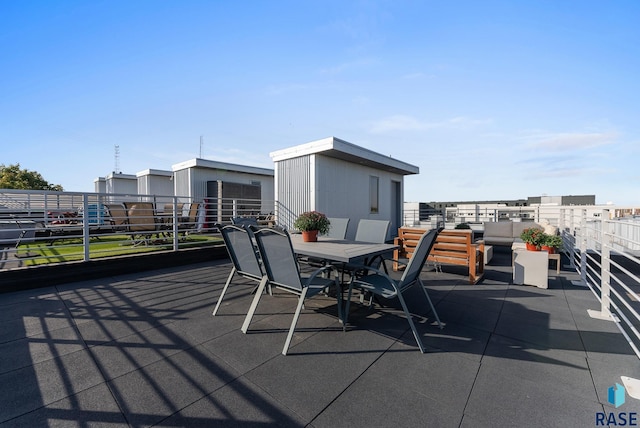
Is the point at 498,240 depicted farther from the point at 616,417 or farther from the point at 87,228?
the point at 87,228

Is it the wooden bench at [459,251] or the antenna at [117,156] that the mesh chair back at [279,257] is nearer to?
the wooden bench at [459,251]

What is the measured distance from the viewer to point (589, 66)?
537 cm

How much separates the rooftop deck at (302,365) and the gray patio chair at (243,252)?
18.0 inches

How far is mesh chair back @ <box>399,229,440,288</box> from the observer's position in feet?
7.39

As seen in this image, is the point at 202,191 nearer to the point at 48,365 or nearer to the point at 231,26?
the point at 231,26

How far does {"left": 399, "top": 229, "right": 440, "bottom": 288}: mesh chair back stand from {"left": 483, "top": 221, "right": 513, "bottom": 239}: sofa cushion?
5.77 metres

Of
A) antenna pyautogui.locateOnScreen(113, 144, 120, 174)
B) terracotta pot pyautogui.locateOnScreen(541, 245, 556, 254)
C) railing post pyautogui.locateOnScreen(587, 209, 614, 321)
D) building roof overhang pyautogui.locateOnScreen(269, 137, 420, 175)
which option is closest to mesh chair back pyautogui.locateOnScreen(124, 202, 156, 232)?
building roof overhang pyautogui.locateOnScreen(269, 137, 420, 175)

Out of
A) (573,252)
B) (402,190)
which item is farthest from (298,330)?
(402,190)

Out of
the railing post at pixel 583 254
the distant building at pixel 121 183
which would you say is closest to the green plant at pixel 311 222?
the railing post at pixel 583 254

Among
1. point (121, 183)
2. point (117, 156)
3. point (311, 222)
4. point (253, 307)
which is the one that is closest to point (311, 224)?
point (311, 222)

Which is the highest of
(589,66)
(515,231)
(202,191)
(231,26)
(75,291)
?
(231,26)

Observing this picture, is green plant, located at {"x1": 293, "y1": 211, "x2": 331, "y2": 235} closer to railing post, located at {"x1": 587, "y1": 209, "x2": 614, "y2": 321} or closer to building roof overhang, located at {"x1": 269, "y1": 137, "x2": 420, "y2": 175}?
railing post, located at {"x1": 587, "y1": 209, "x2": 614, "y2": 321}

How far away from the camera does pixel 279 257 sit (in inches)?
87.4

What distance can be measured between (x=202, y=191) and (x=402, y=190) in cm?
846
